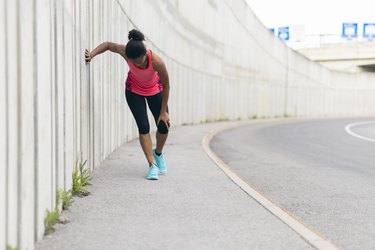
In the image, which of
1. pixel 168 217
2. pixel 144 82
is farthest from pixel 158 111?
pixel 168 217

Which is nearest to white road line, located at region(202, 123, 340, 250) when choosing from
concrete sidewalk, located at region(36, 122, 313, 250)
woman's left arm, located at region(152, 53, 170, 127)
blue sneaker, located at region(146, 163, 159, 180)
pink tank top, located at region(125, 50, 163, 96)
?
concrete sidewalk, located at region(36, 122, 313, 250)

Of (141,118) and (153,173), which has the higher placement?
(141,118)

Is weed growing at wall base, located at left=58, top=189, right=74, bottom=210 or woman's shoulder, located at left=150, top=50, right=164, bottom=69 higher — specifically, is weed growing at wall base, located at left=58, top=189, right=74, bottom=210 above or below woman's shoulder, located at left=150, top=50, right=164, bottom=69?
below

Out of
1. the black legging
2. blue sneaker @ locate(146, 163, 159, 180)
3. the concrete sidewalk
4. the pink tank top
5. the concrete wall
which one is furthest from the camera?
the black legging

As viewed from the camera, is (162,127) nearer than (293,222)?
No

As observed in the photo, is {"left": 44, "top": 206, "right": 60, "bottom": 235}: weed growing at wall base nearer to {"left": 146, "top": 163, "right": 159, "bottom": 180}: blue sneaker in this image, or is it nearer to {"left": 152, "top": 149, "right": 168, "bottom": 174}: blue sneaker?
{"left": 146, "top": 163, "right": 159, "bottom": 180}: blue sneaker

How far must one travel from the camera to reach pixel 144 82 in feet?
17.9

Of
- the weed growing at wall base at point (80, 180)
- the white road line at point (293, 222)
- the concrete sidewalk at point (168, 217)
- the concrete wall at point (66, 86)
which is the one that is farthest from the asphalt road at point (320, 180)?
the concrete wall at point (66, 86)

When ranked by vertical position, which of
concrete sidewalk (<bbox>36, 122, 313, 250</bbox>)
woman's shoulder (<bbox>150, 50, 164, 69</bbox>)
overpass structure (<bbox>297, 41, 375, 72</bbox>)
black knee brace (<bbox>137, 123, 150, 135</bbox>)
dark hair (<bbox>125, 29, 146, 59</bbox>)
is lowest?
concrete sidewalk (<bbox>36, 122, 313, 250</bbox>)

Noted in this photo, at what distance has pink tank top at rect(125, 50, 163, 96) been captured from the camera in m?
5.25

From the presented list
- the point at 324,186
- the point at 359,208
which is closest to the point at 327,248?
the point at 359,208

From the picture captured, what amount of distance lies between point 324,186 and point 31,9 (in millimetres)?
4195

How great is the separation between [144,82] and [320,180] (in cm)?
266

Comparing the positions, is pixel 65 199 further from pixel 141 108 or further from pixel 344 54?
pixel 344 54
